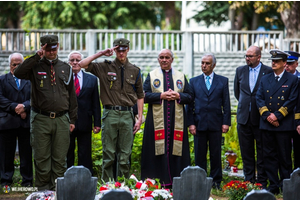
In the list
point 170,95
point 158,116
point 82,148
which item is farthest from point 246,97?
point 82,148

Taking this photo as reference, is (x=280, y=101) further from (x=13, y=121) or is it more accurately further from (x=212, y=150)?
(x=13, y=121)

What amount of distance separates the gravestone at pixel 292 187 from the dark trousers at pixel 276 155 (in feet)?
9.70

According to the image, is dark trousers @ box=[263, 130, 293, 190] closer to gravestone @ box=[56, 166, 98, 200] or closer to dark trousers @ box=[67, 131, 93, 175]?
dark trousers @ box=[67, 131, 93, 175]

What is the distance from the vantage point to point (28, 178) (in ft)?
25.0

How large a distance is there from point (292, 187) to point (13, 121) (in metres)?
4.81

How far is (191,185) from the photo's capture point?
14.1ft

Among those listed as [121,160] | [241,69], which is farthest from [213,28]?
[121,160]

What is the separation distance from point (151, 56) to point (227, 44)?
288 centimetres

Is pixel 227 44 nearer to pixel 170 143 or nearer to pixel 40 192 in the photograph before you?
pixel 170 143

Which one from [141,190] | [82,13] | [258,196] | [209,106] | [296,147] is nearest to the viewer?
[258,196]

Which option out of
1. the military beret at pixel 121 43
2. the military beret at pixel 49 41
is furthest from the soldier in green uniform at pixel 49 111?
the military beret at pixel 121 43

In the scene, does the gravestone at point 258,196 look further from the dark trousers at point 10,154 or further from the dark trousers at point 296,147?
the dark trousers at point 10,154

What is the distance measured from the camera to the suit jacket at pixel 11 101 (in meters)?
7.46

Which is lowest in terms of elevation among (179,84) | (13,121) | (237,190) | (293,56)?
(237,190)
